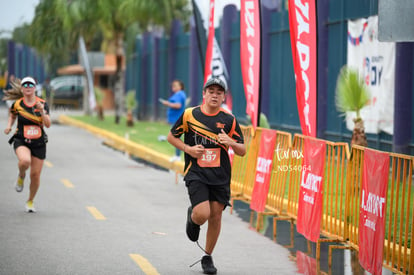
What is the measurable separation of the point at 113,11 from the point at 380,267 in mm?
30643

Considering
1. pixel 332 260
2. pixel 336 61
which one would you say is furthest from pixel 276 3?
pixel 332 260

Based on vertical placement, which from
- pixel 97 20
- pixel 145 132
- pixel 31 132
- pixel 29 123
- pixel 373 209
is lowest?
pixel 145 132

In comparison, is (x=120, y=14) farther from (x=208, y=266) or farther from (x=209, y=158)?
(x=208, y=266)

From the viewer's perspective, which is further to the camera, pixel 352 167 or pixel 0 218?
pixel 0 218

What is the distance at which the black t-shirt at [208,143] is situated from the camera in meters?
8.88

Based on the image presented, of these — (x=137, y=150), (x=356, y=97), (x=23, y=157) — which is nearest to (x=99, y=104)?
(x=137, y=150)

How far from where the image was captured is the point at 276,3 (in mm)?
25484

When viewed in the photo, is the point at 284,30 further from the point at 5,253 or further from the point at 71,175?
the point at 5,253

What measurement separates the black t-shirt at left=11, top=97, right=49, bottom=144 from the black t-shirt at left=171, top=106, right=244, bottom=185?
4.27 metres

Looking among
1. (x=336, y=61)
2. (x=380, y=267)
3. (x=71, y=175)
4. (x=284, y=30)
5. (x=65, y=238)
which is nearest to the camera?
(x=380, y=267)

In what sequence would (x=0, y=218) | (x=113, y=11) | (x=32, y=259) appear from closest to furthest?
(x=32, y=259), (x=0, y=218), (x=113, y=11)

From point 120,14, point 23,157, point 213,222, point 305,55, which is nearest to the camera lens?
point 213,222

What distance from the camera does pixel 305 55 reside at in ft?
39.4

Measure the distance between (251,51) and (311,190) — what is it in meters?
4.48
